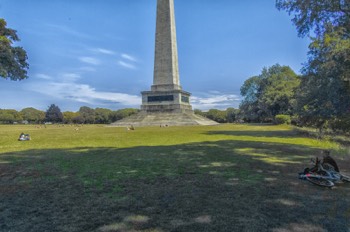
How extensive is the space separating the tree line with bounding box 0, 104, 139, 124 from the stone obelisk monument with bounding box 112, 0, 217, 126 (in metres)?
51.2

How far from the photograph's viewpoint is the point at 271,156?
36.8 feet

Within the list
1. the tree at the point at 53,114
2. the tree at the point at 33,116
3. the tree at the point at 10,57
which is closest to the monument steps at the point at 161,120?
the tree at the point at 10,57

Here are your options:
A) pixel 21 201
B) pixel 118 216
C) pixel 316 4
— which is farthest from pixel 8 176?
pixel 316 4

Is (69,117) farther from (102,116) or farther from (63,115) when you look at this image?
(102,116)

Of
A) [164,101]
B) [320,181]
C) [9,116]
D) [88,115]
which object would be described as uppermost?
[164,101]

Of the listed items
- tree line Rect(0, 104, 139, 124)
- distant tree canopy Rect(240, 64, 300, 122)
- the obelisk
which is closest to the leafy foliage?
distant tree canopy Rect(240, 64, 300, 122)

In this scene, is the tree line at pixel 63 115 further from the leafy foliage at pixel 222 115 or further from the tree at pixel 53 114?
the leafy foliage at pixel 222 115

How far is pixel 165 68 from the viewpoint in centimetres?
5044

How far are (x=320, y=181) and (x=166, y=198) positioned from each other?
4.08 m

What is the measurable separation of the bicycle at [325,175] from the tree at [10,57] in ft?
48.3

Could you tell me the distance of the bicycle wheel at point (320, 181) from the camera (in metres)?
6.50

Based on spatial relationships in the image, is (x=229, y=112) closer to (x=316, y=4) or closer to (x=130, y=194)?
(x=316, y=4)

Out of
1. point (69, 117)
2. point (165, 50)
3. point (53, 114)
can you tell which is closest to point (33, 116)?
point (53, 114)

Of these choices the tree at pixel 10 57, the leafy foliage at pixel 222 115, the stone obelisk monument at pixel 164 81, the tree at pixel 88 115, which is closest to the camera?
the tree at pixel 10 57
